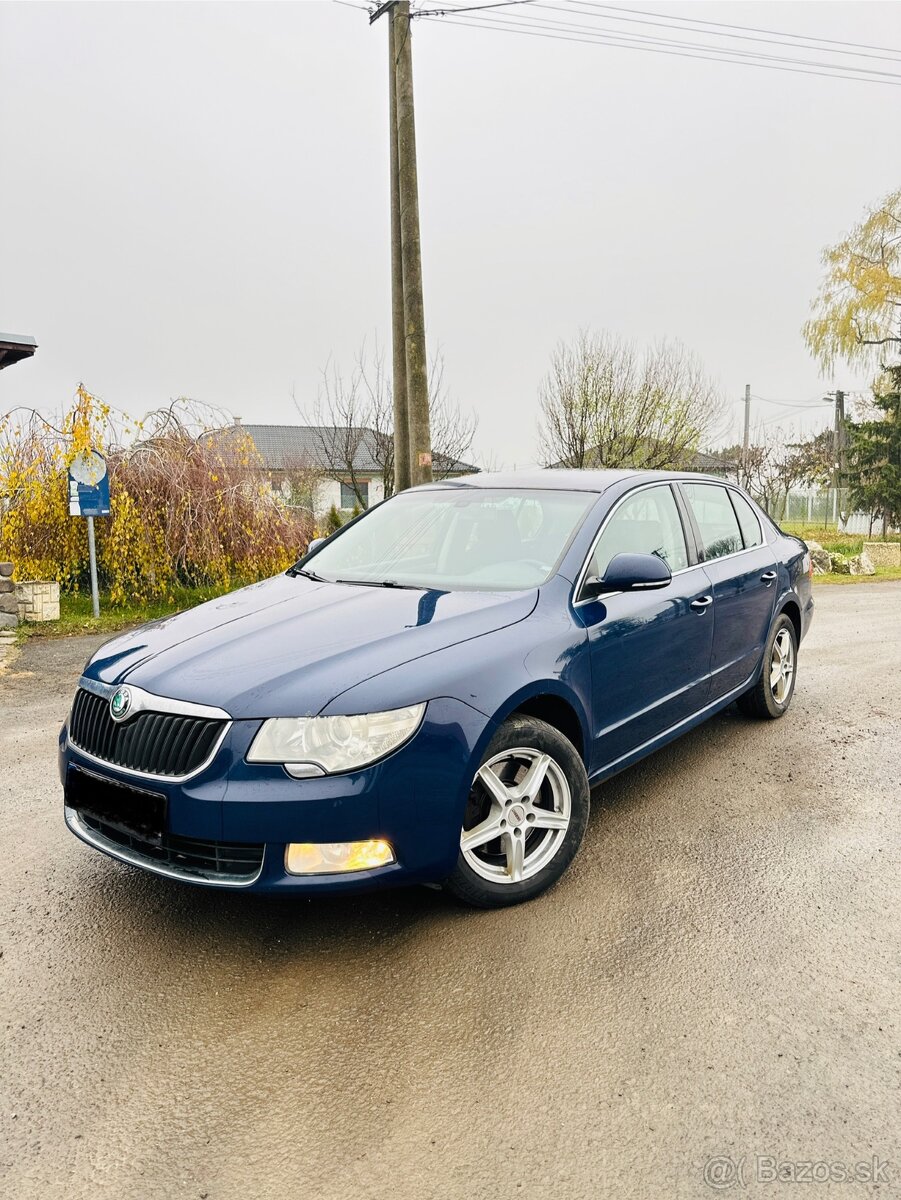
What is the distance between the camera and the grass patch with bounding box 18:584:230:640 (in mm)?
10195

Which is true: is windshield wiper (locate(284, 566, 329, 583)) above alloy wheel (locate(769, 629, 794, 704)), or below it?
above

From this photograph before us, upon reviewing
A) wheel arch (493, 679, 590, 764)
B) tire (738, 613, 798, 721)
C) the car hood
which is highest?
the car hood

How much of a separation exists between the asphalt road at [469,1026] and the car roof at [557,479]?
165 centimetres

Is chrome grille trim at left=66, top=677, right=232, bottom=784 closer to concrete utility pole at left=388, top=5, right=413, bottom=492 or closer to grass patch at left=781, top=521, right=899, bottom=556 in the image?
concrete utility pole at left=388, top=5, right=413, bottom=492

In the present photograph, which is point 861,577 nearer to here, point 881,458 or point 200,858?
point 881,458

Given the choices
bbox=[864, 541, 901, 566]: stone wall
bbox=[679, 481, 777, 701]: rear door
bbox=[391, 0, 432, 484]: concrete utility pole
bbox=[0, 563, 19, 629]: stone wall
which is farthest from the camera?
bbox=[864, 541, 901, 566]: stone wall

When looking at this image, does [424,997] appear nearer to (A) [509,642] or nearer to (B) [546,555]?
(A) [509,642]

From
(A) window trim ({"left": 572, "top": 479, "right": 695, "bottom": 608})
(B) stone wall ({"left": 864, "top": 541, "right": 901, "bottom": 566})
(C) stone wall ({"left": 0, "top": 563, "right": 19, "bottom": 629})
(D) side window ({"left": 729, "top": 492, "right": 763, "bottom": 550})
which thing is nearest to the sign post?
(C) stone wall ({"left": 0, "top": 563, "right": 19, "bottom": 629})

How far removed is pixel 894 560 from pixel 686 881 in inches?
714

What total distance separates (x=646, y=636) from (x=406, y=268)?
26.8 feet

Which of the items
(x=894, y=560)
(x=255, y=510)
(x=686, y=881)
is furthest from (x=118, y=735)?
(x=894, y=560)

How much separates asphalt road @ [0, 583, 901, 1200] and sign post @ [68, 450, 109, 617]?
746 centimetres

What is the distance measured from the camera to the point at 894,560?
1917cm

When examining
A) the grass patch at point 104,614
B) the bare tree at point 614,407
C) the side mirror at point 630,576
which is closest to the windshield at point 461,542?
the side mirror at point 630,576
